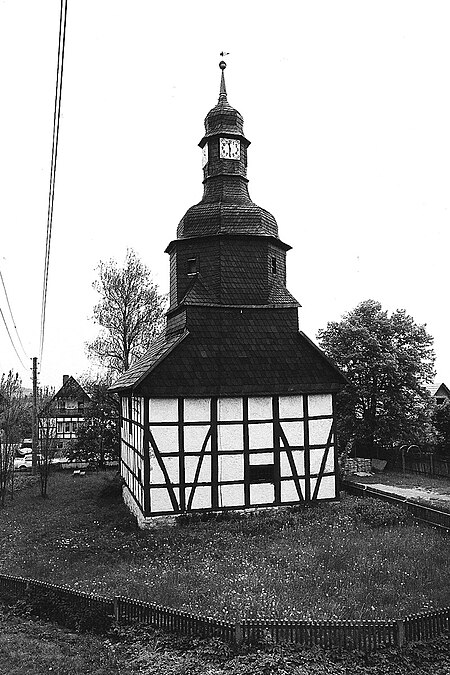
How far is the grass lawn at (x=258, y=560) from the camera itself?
11.4m

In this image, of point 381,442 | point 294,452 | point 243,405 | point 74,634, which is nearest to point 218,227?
point 243,405

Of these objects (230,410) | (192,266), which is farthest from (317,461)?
(192,266)

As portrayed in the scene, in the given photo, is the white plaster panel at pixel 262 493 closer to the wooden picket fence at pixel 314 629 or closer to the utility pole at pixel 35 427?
the wooden picket fence at pixel 314 629

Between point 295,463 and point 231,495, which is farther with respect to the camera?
point 295,463

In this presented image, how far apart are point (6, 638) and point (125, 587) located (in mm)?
2740

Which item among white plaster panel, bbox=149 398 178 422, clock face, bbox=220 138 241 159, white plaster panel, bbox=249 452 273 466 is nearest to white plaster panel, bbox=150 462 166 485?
white plaster panel, bbox=149 398 178 422

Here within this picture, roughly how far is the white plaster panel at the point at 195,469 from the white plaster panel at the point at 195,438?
0.87 ft

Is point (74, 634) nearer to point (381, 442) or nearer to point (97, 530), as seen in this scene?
point (97, 530)

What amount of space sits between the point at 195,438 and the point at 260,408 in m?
2.27

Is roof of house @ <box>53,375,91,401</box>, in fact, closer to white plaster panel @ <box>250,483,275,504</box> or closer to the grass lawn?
the grass lawn

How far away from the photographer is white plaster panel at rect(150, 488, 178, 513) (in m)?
17.6

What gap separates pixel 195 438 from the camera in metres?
18.3

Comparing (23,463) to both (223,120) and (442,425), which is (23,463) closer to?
(442,425)

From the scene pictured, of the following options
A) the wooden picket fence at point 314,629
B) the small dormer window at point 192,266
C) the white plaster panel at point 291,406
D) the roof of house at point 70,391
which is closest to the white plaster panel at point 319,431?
the white plaster panel at point 291,406
